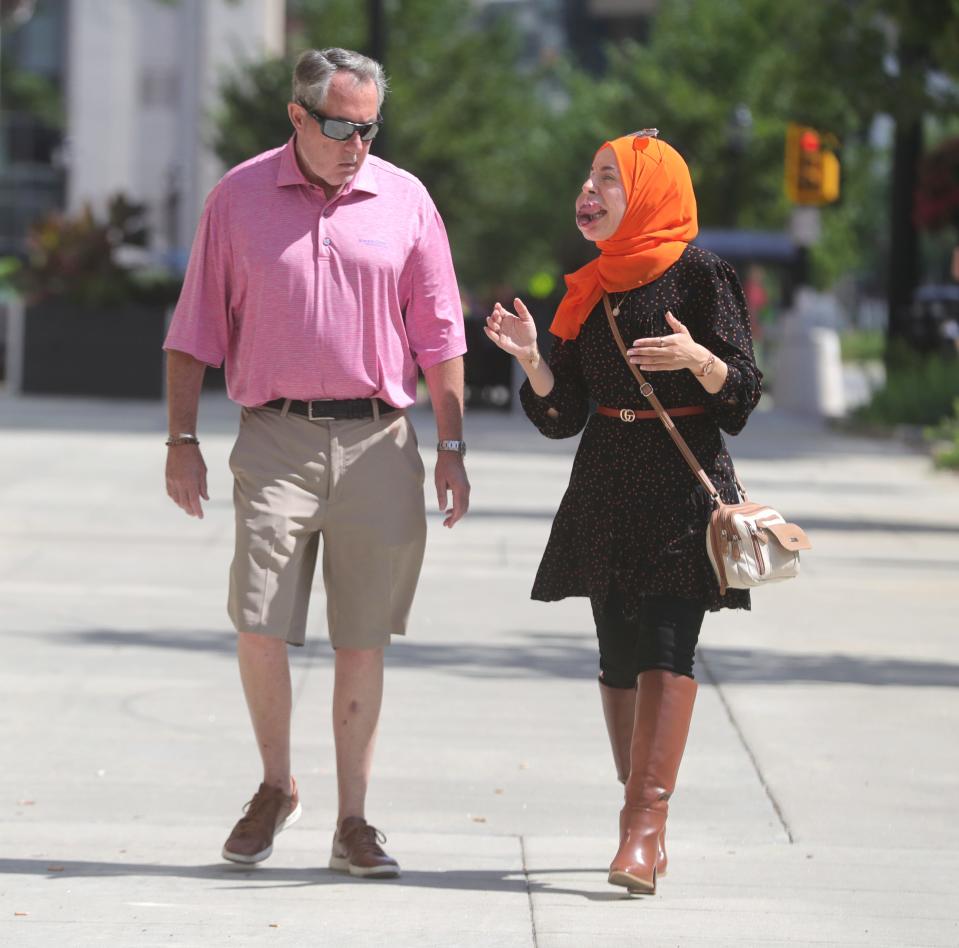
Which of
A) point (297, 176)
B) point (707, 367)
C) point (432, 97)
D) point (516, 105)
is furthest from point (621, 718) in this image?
point (516, 105)

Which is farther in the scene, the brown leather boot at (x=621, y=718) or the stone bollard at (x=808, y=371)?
the stone bollard at (x=808, y=371)

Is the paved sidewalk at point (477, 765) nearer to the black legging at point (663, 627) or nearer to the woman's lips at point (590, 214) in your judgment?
the black legging at point (663, 627)

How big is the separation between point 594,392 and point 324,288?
68 cm

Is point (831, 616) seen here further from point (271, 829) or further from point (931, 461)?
point (931, 461)

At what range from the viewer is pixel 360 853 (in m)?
5.05

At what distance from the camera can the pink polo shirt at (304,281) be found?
16.2 feet

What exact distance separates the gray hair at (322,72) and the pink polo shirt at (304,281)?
5.6 inches

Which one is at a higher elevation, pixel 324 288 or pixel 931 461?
pixel 324 288

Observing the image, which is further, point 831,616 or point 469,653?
point 831,616

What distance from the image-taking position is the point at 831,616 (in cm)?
944

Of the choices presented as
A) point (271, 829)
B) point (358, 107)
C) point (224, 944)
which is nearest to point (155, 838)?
point (271, 829)

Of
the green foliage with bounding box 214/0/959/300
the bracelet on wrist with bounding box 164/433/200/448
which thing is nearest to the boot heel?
the bracelet on wrist with bounding box 164/433/200/448

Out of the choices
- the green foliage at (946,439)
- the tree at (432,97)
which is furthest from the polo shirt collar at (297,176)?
the tree at (432,97)

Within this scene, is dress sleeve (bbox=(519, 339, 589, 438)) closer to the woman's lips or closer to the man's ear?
the woman's lips
